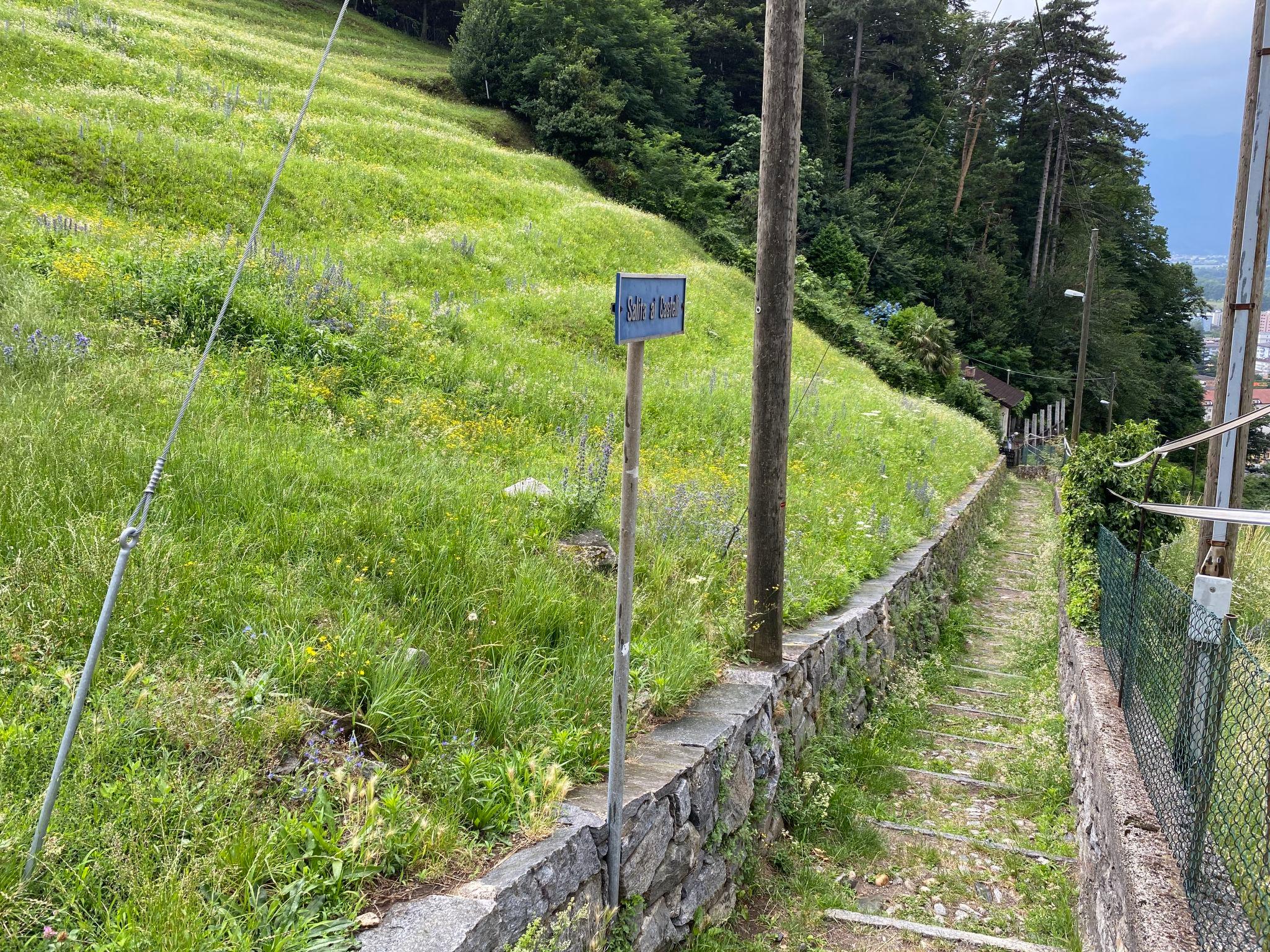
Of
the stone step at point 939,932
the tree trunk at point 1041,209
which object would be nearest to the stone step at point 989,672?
the stone step at point 939,932

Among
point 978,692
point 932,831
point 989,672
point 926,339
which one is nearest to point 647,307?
point 932,831

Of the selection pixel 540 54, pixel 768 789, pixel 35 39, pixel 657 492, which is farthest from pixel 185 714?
pixel 540 54

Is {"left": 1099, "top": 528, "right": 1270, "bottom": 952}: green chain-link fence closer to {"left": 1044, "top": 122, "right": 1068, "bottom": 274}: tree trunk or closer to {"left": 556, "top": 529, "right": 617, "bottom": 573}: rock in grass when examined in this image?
{"left": 556, "top": 529, "right": 617, "bottom": 573}: rock in grass

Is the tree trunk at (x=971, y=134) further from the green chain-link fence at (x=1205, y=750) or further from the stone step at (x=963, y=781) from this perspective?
the green chain-link fence at (x=1205, y=750)

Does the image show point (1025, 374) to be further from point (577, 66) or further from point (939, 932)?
point (939, 932)

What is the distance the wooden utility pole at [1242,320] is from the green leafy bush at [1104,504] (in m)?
1.61

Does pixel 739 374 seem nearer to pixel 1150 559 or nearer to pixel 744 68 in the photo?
pixel 1150 559

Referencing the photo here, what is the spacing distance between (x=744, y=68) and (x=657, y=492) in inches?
1646

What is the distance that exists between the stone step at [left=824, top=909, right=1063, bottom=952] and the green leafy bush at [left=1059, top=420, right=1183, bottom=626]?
4171mm

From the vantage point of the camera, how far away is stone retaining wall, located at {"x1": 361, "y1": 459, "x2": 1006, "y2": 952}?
2.59 metres

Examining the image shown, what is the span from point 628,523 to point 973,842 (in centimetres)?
377

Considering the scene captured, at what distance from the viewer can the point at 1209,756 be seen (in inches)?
139

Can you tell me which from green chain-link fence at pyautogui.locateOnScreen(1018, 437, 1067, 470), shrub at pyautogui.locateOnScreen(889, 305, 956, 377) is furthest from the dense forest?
green chain-link fence at pyautogui.locateOnScreen(1018, 437, 1067, 470)

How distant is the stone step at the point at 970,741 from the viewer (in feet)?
23.0
